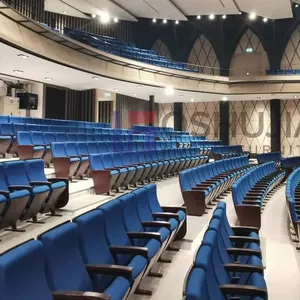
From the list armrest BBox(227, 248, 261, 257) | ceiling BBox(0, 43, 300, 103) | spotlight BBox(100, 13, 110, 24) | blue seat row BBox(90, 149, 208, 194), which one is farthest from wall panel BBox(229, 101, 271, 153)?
armrest BBox(227, 248, 261, 257)

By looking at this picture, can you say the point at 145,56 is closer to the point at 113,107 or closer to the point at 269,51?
the point at 113,107

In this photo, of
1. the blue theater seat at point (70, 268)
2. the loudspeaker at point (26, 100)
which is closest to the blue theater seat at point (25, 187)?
the blue theater seat at point (70, 268)

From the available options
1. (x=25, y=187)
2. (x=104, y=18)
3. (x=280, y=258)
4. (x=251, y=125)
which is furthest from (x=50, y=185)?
(x=251, y=125)

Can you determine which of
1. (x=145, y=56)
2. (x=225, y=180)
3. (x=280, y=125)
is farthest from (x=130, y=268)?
(x=280, y=125)

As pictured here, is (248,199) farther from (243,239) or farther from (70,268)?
(70,268)

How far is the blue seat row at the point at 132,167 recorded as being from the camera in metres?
3.53

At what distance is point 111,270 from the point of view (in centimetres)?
126

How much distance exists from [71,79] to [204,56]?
544 centimetres

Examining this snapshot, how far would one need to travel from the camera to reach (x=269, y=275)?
2010mm

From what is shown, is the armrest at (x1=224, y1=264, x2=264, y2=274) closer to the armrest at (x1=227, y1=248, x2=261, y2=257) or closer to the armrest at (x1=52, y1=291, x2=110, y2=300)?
the armrest at (x1=227, y1=248, x2=261, y2=257)

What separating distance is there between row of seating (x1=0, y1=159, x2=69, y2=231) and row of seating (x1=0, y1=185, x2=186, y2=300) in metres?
0.75

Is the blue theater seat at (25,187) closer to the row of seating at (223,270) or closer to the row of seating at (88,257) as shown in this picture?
the row of seating at (88,257)

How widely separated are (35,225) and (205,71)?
9940mm

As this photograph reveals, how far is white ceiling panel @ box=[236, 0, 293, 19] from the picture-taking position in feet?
26.7
